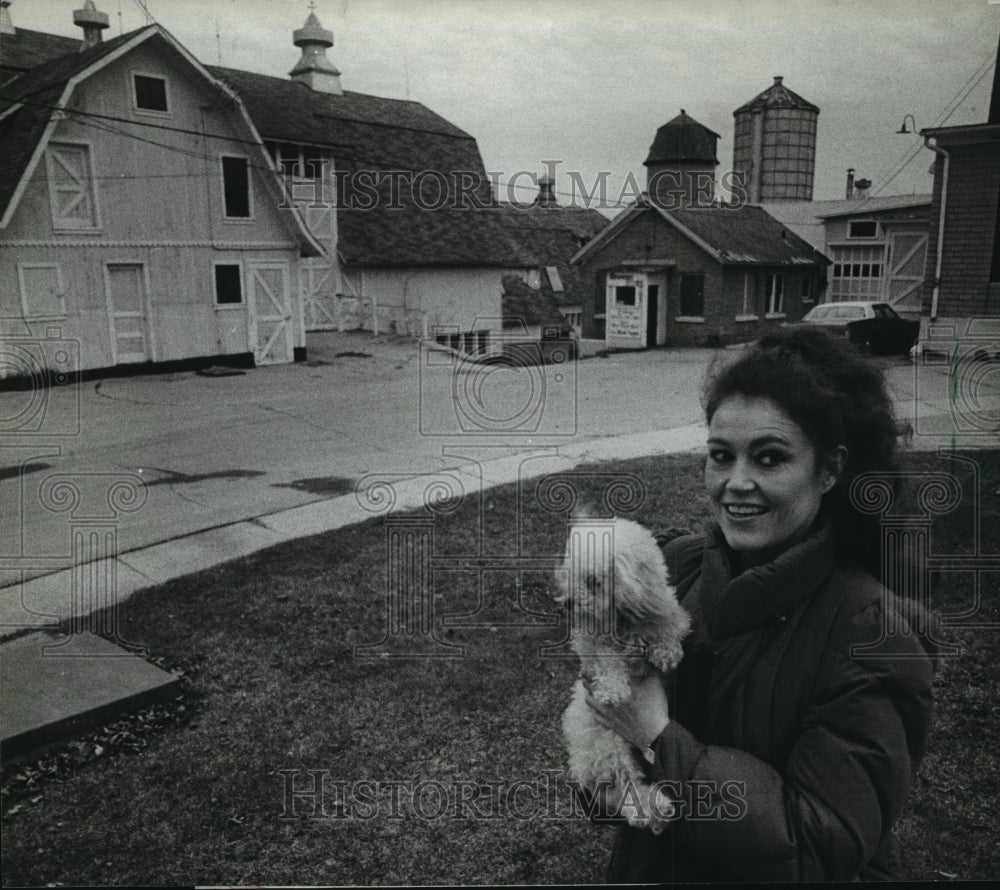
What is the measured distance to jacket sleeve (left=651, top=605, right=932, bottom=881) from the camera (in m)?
1.26

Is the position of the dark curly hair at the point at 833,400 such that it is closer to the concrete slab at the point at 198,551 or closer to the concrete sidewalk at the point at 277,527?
the concrete sidewalk at the point at 277,527

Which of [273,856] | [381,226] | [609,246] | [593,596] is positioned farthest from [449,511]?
[381,226]

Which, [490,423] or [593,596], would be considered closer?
[593,596]

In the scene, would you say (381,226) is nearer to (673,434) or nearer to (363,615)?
(673,434)

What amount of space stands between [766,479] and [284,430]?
10.3m

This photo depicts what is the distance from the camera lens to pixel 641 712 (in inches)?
57.9

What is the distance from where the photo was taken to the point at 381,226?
26516 millimetres

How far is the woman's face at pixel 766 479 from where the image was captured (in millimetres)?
1478

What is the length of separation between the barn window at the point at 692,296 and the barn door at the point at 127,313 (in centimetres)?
1095

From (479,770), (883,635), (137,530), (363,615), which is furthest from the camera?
(137,530)

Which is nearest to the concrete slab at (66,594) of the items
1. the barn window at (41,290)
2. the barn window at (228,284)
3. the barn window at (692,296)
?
the barn window at (692,296)

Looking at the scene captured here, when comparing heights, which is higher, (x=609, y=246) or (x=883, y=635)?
(x=609, y=246)

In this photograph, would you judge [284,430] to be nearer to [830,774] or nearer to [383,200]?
[830,774]

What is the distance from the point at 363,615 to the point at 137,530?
293cm
